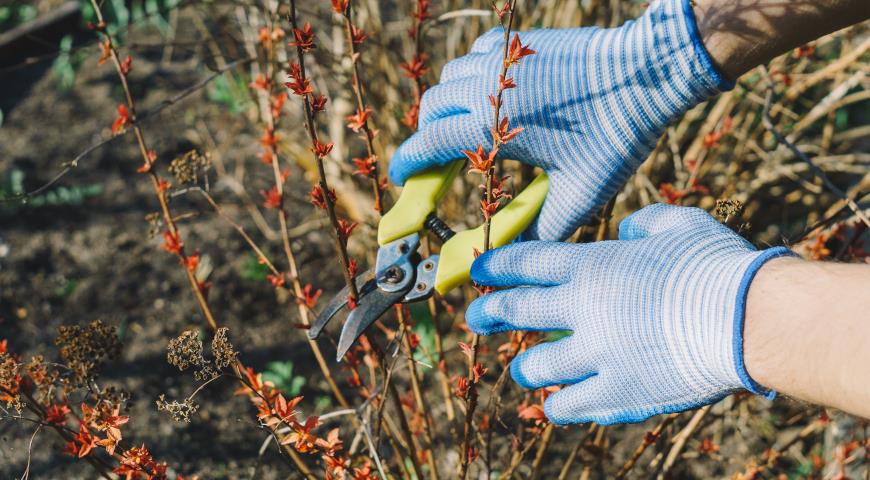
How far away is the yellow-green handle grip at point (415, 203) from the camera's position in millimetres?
1628

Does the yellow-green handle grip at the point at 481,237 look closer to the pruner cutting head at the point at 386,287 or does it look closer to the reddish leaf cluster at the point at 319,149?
the pruner cutting head at the point at 386,287

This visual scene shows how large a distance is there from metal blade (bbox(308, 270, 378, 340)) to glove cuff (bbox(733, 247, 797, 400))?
30.2 inches

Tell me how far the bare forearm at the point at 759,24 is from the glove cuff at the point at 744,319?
0.53 m

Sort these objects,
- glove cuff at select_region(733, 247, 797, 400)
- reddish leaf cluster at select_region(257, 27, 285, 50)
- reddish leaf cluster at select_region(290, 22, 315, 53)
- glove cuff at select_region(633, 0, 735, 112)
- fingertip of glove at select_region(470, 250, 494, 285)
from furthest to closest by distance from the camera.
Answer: reddish leaf cluster at select_region(257, 27, 285, 50) < glove cuff at select_region(633, 0, 735, 112) < fingertip of glove at select_region(470, 250, 494, 285) < glove cuff at select_region(733, 247, 797, 400) < reddish leaf cluster at select_region(290, 22, 315, 53)

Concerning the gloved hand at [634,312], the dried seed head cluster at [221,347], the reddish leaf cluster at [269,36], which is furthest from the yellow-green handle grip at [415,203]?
the reddish leaf cluster at [269,36]

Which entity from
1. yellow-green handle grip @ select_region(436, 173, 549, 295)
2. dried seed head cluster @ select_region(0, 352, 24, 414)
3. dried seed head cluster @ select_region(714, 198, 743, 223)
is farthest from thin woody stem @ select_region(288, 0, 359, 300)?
dried seed head cluster @ select_region(714, 198, 743, 223)

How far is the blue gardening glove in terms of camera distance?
1.62 meters

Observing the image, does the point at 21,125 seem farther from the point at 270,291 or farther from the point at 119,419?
the point at 119,419

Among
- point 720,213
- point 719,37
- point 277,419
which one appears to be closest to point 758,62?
point 719,37

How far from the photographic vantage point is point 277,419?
4.47 ft

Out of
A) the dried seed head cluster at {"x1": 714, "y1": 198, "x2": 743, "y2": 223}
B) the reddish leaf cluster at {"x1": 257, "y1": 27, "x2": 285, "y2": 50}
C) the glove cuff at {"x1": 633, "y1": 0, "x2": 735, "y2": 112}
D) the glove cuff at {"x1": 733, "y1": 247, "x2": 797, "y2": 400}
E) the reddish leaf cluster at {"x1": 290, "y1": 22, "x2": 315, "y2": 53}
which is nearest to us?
the reddish leaf cluster at {"x1": 290, "y1": 22, "x2": 315, "y2": 53}

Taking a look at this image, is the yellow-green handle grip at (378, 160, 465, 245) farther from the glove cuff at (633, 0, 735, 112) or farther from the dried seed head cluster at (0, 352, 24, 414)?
the dried seed head cluster at (0, 352, 24, 414)

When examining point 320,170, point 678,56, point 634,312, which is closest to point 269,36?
point 320,170

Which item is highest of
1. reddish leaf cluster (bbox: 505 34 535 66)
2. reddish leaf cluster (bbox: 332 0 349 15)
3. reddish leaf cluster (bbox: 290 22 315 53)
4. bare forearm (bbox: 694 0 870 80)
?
reddish leaf cluster (bbox: 332 0 349 15)
